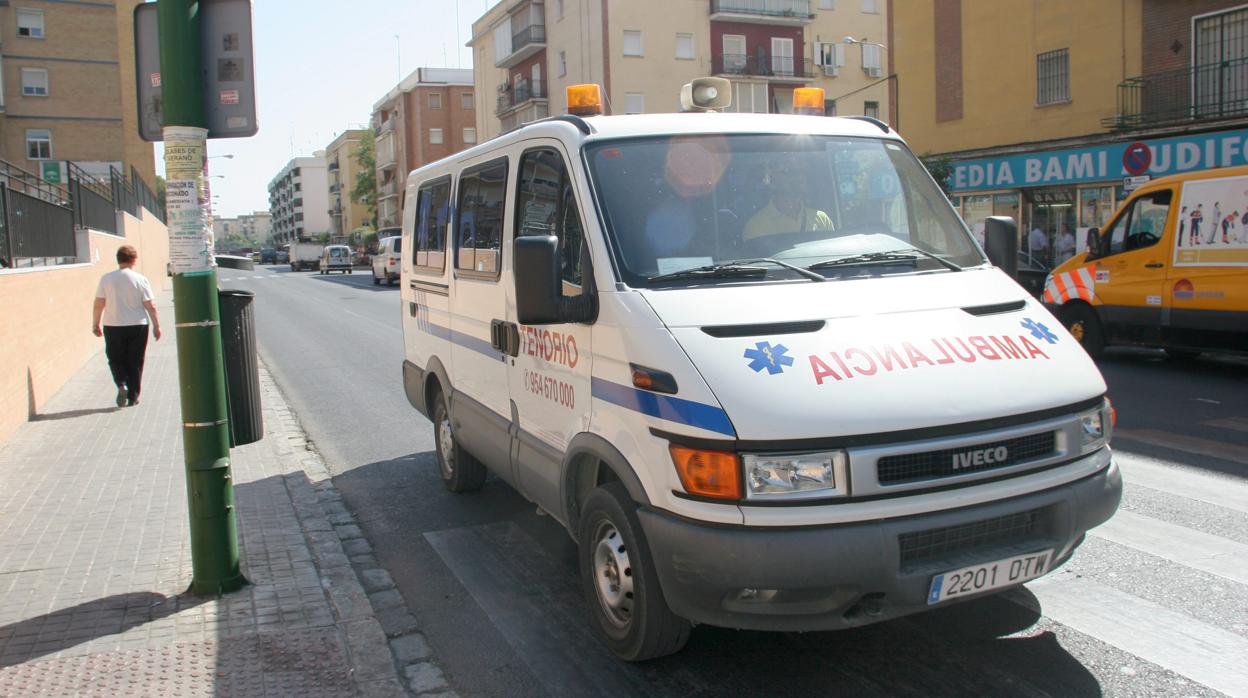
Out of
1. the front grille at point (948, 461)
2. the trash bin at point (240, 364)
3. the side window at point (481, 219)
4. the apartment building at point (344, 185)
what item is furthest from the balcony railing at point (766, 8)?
the apartment building at point (344, 185)

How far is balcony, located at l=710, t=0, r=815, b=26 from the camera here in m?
52.5

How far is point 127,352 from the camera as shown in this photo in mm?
11164

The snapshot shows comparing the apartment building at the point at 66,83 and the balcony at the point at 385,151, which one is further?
the balcony at the point at 385,151

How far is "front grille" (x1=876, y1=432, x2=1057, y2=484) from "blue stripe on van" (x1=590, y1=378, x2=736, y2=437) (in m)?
0.58

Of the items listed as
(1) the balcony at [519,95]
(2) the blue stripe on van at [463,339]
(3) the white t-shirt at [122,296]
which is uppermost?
(1) the balcony at [519,95]

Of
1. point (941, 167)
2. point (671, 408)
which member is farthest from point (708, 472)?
point (941, 167)

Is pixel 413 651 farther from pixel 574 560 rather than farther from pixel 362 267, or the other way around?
pixel 362 267

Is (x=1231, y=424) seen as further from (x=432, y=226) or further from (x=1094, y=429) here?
(x=432, y=226)

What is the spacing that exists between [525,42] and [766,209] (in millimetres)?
55720

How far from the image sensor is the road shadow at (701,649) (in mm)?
4016

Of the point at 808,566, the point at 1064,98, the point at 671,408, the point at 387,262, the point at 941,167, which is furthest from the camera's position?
the point at 387,262

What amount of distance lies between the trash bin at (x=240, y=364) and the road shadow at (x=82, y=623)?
1420mm

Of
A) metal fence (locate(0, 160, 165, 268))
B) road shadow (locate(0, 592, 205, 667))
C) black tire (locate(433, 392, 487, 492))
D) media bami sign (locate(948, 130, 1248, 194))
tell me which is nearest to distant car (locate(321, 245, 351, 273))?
metal fence (locate(0, 160, 165, 268))

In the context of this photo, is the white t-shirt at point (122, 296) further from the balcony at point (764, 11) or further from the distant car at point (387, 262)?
Result: the balcony at point (764, 11)
